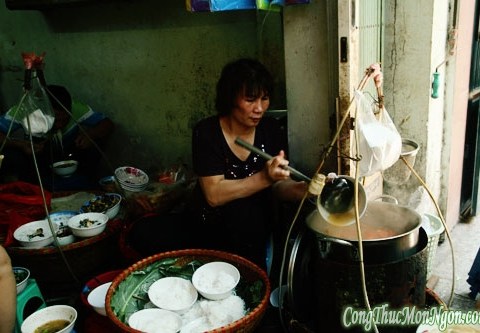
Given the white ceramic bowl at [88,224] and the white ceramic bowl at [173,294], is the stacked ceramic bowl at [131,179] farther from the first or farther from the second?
the white ceramic bowl at [173,294]

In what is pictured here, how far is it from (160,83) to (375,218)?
119 inches

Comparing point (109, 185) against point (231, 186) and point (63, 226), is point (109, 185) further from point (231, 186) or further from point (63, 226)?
Result: point (231, 186)

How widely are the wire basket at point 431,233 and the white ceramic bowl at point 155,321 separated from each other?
2089 millimetres

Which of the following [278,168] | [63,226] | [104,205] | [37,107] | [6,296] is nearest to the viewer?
[6,296]

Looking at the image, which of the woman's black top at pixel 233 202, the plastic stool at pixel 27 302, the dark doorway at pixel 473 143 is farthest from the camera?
the dark doorway at pixel 473 143

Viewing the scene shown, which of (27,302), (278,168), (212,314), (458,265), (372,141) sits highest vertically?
(372,141)

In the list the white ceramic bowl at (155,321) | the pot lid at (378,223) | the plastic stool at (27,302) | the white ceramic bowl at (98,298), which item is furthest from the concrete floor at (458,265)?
the plastic stool at (27,302)

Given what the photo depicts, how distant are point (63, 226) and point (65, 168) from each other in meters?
0.96

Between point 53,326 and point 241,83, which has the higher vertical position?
point 241,83

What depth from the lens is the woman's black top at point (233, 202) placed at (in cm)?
296

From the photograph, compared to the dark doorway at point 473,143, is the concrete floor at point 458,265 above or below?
below

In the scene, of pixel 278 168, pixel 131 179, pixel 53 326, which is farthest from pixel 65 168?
pixel 278 168

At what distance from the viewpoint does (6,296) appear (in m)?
2.14

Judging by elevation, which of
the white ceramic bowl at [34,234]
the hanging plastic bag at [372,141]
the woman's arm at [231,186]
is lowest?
the white ceramic bowl at [34,234]
